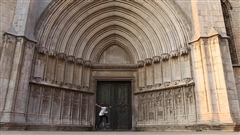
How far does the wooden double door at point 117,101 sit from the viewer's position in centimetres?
989

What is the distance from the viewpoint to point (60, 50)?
9.18 metres

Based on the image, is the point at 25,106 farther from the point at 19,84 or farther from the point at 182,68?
the point at 182,68

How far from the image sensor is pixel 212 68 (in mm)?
7082

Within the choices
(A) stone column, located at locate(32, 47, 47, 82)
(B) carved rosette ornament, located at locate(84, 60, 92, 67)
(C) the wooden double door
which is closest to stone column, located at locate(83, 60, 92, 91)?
(B) carved rosette ornament, located at locate(84, 60, 92, 67)

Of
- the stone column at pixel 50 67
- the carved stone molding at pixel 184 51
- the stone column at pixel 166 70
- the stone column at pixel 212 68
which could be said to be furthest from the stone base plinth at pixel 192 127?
the stone column at pixel 50 67

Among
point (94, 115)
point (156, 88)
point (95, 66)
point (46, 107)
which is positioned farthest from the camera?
point (95, 66)

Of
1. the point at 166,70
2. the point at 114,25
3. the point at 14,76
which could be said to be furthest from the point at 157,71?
the point at 14,76

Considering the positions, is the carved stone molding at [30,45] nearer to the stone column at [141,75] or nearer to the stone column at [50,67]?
the stone column at [50,67]

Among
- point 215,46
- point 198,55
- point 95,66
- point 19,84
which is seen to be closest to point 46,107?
point 19,84

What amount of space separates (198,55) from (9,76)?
6.88 m

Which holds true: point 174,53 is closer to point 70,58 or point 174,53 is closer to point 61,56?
point 70,58

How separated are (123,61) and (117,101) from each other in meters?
2.19

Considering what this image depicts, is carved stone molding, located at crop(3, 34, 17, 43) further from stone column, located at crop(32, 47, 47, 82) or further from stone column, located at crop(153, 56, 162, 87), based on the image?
stone column, located at crop(153, 56, 162, 87)

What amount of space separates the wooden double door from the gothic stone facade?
14.9 inches
